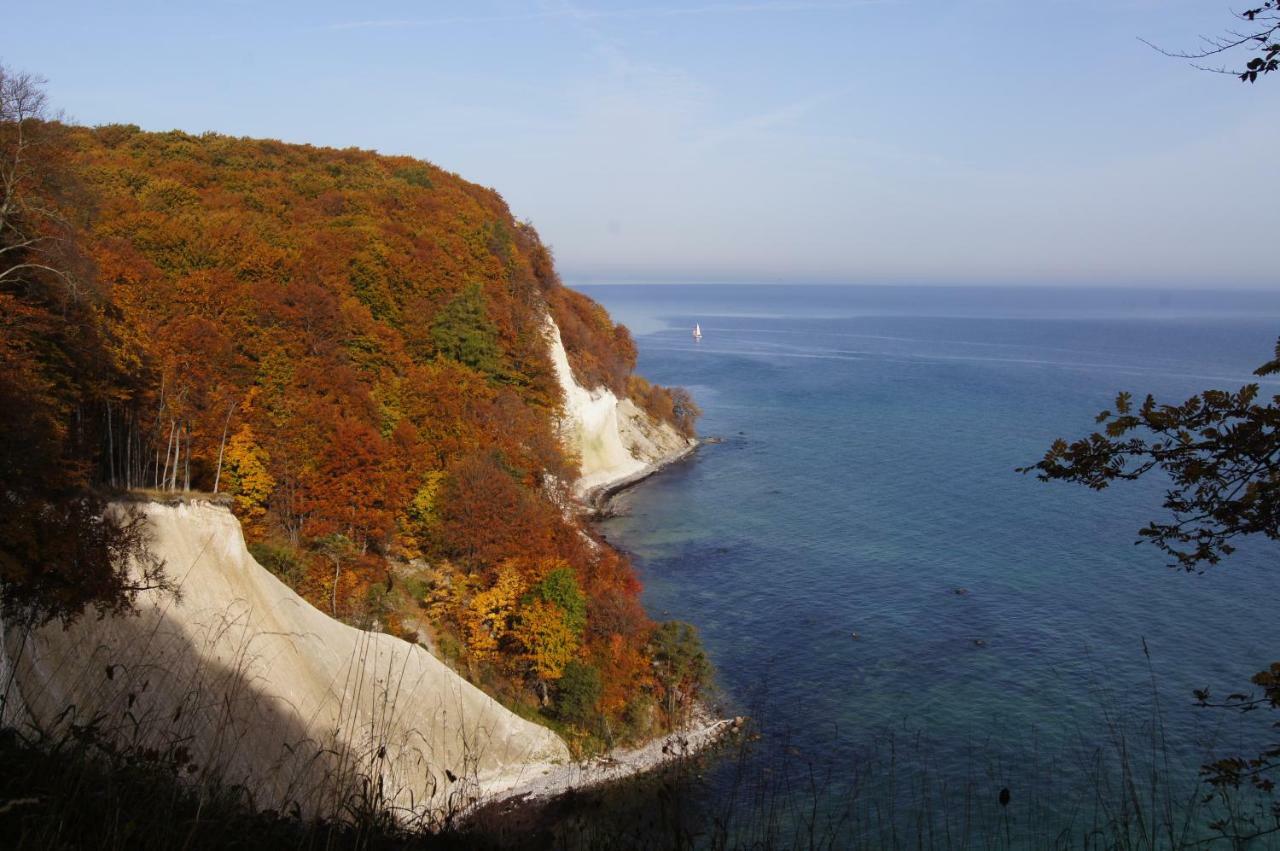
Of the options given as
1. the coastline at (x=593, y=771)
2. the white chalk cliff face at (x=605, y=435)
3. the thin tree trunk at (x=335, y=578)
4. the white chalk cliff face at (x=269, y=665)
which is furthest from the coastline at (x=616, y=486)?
the white chalk cliff face at (x=269, y=665)

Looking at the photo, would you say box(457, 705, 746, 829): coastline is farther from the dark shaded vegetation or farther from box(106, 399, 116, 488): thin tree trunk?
the dark shaded vegetation

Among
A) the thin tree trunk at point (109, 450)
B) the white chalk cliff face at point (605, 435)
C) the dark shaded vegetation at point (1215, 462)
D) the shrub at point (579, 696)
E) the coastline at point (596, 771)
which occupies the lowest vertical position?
the coastline at point (596, 771)

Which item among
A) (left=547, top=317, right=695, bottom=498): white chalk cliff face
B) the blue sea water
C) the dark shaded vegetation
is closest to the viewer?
the dark shaded vegetation

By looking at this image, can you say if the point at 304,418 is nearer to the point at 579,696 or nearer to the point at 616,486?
the point at 579,696

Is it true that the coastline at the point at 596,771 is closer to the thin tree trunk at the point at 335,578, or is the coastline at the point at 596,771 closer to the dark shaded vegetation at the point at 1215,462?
the thin tree trunk at the point at 335,578

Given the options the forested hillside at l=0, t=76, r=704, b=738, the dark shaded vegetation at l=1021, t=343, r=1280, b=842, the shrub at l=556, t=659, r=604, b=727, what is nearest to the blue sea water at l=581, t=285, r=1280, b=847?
the dark shaded vegetation at l=1021, t=343, r=1280, b=842

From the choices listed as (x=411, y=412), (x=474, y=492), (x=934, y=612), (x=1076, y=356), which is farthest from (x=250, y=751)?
(x=1076, y=356)

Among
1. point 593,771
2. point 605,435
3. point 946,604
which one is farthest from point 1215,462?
point 605,435
